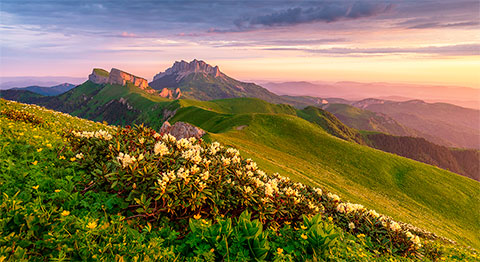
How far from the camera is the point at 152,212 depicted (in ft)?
19.2

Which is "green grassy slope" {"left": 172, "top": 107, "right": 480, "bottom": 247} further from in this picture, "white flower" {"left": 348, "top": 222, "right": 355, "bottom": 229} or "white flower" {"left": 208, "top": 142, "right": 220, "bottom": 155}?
"white flower" {"left": 208, "top": 142, "right": 220, "bottom": 155}

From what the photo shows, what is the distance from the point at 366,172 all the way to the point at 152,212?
48.5 m

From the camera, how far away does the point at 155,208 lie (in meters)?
5.84

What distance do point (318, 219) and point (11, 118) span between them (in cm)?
1698

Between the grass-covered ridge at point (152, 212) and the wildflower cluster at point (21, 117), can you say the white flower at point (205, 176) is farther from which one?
the wildflower cluster at point (21, 117)

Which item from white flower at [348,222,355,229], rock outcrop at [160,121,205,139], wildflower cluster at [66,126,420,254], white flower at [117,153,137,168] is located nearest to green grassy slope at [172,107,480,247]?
rock outcrop at [160,121,205,139]

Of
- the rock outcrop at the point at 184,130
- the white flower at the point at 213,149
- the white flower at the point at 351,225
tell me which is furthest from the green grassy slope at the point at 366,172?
the white flower at the point at 213,149

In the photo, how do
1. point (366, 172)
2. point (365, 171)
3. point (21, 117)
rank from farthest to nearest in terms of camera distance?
point (365, 171), point (366, 172), point (21, 117)

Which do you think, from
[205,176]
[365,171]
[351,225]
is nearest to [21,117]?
[205,176]

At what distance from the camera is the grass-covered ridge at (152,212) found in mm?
4477

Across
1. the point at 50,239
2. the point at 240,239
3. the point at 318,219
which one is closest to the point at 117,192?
the point at 50,239

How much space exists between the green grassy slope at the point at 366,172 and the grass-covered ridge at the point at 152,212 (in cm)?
2464

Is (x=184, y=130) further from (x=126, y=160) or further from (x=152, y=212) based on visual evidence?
(x=152, y=212)

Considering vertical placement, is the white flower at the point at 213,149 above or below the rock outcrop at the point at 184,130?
above
